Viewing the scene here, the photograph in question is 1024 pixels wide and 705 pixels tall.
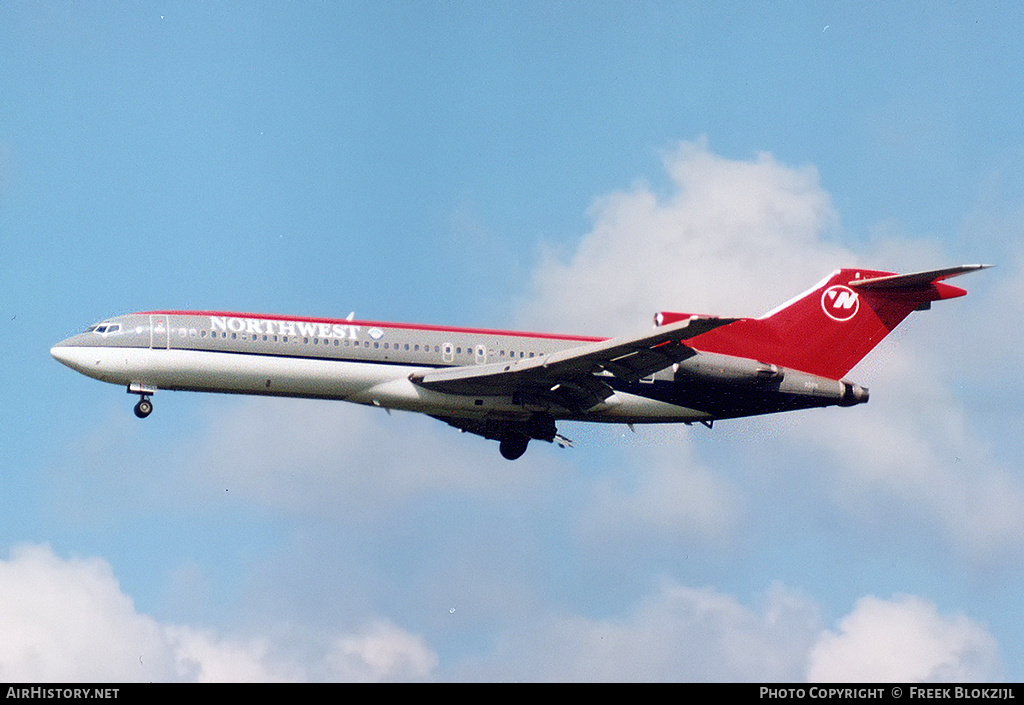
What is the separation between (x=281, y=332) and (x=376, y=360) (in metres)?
3.08

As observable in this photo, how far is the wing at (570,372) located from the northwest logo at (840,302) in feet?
25.3

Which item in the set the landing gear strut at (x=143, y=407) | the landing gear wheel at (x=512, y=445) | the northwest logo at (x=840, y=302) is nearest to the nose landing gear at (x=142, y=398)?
the landing gear strut at (x=143, y=407)

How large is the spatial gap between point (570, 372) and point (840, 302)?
1119cm

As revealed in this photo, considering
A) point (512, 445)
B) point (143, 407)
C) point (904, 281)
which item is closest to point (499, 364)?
point (512, 445)

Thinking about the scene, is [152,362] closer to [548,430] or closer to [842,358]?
[548,430]

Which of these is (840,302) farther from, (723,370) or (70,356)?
(70,356)

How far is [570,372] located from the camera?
135ft

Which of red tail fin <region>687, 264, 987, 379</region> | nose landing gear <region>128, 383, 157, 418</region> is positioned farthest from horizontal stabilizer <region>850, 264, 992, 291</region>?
nose landing gear <region>128, 383, 157, 418</region>

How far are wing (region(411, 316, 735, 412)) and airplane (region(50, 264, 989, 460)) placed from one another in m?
0.05

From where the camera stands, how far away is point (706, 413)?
44.6 m

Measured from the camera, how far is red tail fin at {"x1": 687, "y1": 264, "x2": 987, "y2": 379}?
45094mm
